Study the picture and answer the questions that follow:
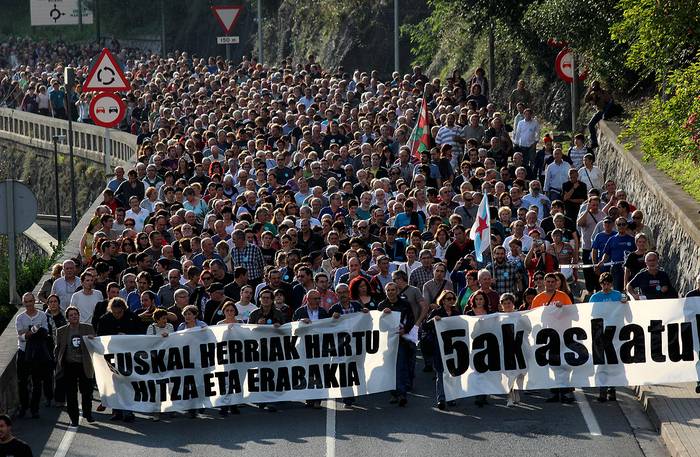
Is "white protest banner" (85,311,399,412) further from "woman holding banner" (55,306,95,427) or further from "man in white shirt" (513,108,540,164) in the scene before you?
"man in white shirt" (513,108,540,164)

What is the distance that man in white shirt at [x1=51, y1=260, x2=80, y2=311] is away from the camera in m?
18.6

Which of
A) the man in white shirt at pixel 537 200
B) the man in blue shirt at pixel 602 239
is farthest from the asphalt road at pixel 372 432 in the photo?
the man in white shirt at pixel 537 200

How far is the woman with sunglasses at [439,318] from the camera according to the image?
54.2 feet

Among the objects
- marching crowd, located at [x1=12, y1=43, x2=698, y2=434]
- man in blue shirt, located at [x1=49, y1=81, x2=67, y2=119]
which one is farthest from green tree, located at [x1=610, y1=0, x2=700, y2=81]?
man in blue shirt, located at [x1=49, y1=81, x2=67, y2=119]

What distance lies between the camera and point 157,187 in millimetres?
25578

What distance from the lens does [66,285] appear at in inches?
735

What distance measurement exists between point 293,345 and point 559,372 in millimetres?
2788

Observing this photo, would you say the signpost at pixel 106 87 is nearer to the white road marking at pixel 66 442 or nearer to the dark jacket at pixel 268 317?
the dark jacket at pixel 268 317

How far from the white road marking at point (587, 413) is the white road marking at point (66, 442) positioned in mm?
5073

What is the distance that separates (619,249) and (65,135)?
28.1 metres

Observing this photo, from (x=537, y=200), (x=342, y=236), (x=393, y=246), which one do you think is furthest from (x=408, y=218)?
(x=537, y=200)

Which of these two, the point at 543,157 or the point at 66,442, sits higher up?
the point at 543,157

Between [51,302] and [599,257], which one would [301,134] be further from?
[51,302]

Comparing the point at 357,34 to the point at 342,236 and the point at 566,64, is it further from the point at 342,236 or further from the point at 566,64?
the point at 342,236
